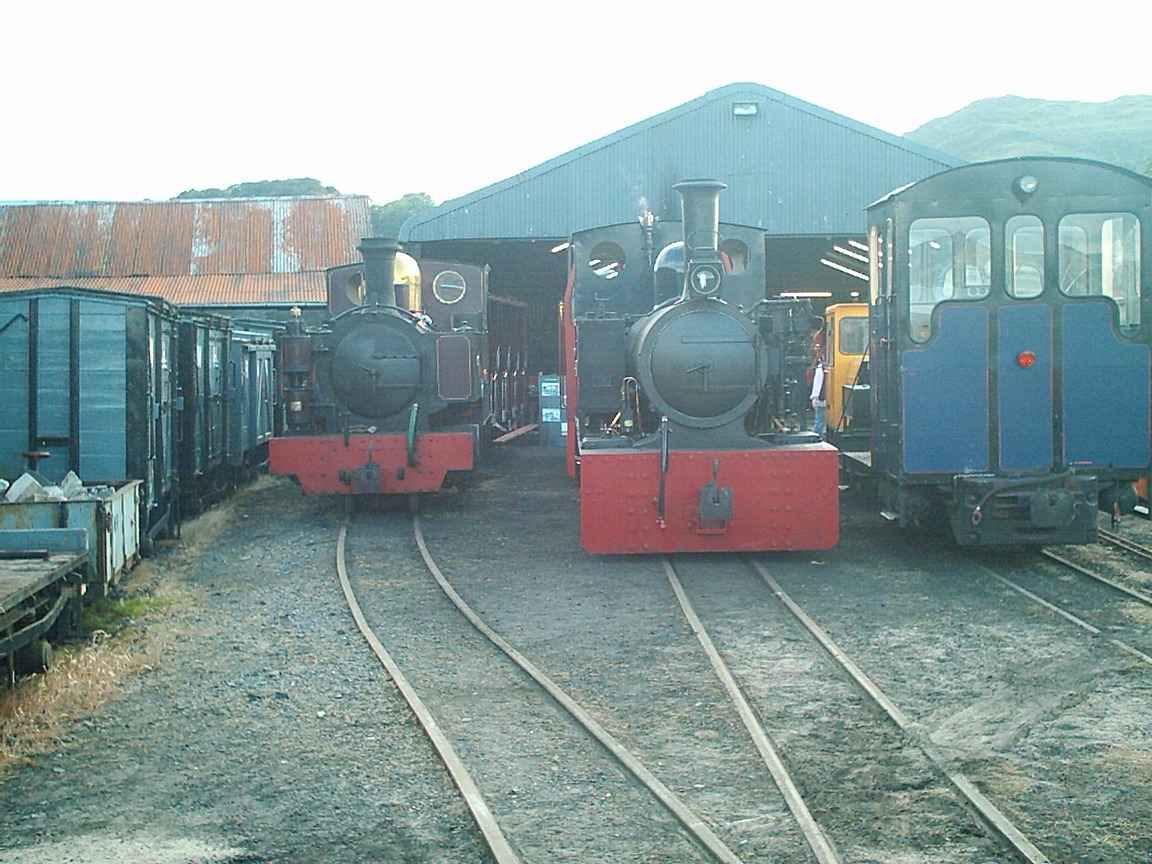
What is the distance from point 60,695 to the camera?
18.9ft

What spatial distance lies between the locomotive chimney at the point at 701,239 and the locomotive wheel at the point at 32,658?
5079mm

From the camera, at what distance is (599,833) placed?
4.05m

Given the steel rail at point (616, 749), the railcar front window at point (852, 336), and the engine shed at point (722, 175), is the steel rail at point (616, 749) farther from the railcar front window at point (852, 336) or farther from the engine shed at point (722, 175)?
the engine shed at point (722, 175)

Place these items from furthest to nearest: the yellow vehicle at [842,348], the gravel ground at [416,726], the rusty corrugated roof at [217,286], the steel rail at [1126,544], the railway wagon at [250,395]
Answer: the rusty corrugated roof at [217,286]
the yellow vehicle at [842,348]
the railway wagon at [250,395]
the steel rail at [1126,544]
the gravel ground at [416,726]


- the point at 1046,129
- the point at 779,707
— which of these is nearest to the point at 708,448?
the point at 779,707

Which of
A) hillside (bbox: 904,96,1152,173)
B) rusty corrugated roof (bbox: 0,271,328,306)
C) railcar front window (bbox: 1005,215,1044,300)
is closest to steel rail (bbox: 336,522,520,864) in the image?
railcar front window (bbox: 1005,215,1044,300)

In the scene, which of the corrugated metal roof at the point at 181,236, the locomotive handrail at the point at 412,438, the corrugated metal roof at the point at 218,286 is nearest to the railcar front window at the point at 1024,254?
the locomotive handrail at the point at 412,438

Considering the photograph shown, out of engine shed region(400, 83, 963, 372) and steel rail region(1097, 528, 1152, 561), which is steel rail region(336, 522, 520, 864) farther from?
engine shed region(400, 83, 963, 372)

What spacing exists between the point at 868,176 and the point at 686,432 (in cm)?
1114

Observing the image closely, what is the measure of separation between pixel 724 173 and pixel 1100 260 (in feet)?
35.4

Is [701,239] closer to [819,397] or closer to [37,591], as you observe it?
[37,591]

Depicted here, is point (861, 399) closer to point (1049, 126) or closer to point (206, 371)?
point (206, 371)

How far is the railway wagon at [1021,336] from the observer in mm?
8578

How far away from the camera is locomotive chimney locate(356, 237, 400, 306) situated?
12.6m
